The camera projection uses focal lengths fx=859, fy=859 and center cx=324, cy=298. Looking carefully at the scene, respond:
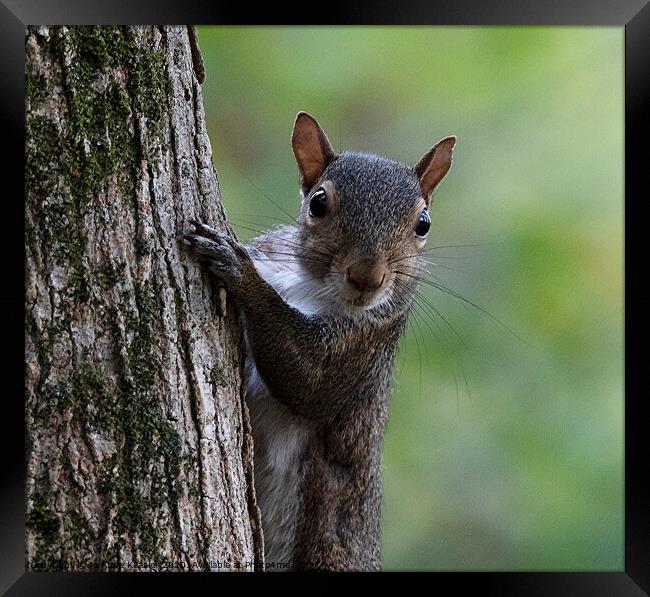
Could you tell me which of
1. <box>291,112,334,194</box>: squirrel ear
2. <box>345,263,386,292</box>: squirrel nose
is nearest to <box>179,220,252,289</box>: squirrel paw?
<box>345,263,386,292</box>: squirrel nose

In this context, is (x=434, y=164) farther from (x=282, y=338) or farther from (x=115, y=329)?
(x=115, y=329)

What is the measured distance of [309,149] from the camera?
2.43 metres

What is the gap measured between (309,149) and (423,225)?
1.27 ft

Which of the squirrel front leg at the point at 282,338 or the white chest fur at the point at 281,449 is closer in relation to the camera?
the squirrel front leg at the point at 282,338

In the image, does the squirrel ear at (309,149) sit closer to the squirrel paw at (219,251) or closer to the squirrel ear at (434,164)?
the squirrel ear at (434,164)

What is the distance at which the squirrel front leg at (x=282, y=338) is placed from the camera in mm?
1903

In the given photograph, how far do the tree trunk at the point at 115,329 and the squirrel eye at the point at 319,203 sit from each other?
1.68 feet

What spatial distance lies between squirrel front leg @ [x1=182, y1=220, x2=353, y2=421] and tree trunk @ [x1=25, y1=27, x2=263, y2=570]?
0.24 ft

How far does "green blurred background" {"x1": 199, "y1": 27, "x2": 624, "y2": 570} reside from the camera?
265cm
